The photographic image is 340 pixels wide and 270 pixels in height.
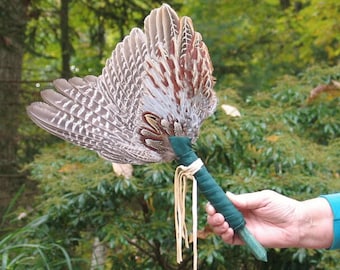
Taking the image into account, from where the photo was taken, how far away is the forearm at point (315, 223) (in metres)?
2.09

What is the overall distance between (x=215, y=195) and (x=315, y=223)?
1.69 feet

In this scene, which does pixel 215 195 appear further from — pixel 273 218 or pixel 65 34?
pixel 65 34

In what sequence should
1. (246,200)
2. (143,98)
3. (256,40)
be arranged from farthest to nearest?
(256,40)
(246,200)
(143,98)

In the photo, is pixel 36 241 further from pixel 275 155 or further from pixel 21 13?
pixel 21 13

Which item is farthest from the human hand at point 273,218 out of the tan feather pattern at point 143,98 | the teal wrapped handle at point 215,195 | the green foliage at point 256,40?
the green foliage at point 256,40

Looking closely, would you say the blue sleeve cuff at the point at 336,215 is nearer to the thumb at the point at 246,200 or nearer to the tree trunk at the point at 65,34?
the thumb at the point at 246,200

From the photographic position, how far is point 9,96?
5.50 metres

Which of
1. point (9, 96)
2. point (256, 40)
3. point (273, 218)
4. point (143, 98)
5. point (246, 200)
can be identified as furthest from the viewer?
point (256, 40)

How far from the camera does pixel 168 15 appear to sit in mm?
1747

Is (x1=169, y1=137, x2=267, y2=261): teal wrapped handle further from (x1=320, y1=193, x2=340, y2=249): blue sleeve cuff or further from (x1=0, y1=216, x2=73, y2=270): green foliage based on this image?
(x1=0, y1=216, x2=73, y2=270): green foliage

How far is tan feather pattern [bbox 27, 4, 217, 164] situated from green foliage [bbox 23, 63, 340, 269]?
1375mm

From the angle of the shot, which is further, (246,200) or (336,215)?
(336,215)

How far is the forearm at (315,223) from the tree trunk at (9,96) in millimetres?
3640

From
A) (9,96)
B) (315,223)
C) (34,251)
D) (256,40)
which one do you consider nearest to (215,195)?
(315,223)
